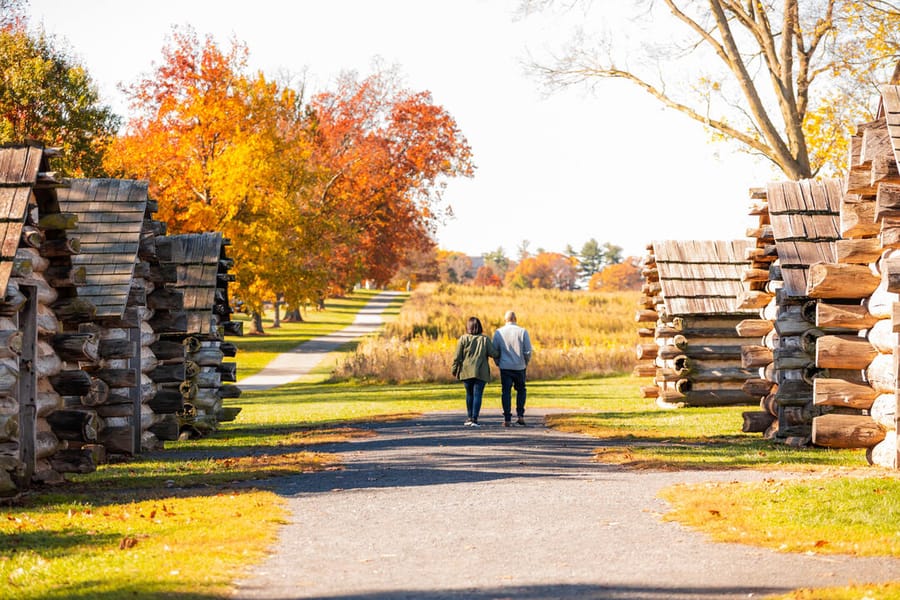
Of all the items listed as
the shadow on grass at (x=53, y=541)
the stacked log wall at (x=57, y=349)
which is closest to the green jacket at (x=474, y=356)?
the stacked log wall at (x=57, y=349)

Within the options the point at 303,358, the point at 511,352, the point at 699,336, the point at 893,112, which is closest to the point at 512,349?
the point at 511,352

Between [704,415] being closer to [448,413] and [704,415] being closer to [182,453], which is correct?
[448,413]

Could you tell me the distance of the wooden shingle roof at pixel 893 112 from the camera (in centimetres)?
1380

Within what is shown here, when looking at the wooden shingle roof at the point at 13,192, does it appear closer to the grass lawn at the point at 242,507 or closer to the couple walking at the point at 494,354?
the grass lawn at the point at 242,507

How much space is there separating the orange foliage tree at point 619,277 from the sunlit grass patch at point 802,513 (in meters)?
130

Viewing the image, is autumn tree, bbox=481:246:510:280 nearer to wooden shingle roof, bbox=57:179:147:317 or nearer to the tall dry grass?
the tall dry grass

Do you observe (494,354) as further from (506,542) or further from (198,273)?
(506,542)

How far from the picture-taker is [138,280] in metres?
18.7

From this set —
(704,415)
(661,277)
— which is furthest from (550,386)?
(704,415)

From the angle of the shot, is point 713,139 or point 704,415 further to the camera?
point 713,139

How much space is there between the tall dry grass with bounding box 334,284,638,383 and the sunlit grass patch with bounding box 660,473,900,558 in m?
24.4

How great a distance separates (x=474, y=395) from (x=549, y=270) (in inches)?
5208

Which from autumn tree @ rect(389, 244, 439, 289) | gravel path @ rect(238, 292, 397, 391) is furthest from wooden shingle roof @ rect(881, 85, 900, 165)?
autumn tree @ rect(389, 244, 439, 289)

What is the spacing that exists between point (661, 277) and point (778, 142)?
24.2 feet
